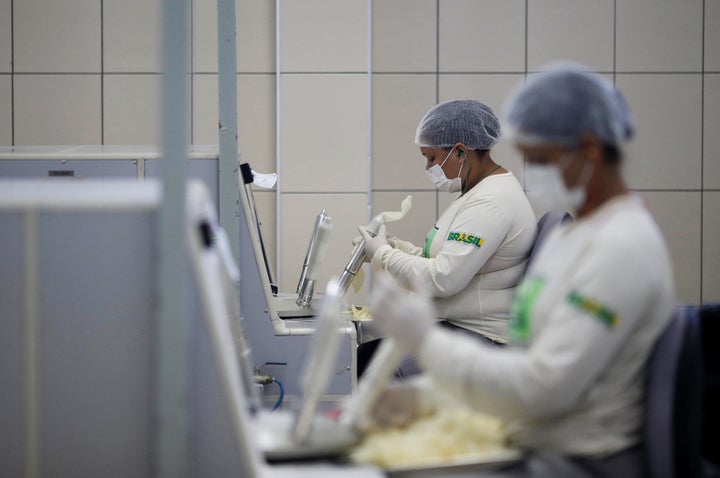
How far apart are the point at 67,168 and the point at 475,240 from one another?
52.4 inches

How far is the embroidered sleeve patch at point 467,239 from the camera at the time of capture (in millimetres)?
2746

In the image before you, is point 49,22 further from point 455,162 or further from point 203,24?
point 455,162

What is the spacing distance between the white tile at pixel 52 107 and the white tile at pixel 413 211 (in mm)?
1563

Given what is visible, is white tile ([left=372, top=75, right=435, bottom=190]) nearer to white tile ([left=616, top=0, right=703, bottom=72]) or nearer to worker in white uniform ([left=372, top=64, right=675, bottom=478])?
white tile ([left=616, top=0, right=703, bottom=72])

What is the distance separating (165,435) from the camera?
136 centimetres

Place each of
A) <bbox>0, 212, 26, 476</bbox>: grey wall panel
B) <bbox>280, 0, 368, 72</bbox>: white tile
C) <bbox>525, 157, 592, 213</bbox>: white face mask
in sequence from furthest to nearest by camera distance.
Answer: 1. <bbox>280, 0, 368, 72</bbox>: white tile
2. <bbox>0, 212, 26, 476</bbox>: grey wall panel
3. <bbox>525, 157, 592, 213</bbox>: white face mask

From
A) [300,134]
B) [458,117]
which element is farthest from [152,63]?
[458,117]

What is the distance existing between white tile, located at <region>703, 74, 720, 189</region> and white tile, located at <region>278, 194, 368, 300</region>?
1892mm

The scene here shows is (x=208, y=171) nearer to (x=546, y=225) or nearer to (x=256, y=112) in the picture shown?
(x=546, y=225)

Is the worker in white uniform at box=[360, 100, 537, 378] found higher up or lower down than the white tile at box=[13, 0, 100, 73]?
lower down

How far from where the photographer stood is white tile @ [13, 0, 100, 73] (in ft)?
15.3

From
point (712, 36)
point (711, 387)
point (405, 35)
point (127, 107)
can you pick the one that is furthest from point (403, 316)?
point (712, 36)

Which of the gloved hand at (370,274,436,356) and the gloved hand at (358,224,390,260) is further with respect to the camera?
the gloved hand at (358,224,390,260)

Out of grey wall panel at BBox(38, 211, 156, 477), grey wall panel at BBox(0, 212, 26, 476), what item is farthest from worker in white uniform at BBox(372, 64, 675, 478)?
grey wall panel at BBox(0, 212, 26, 476)
